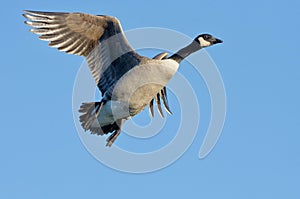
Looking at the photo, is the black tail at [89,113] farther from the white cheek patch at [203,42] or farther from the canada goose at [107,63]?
the white cheek patch at [203,42]

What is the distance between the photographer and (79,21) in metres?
33.5

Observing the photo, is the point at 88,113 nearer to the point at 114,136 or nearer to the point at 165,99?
the point at 114,136

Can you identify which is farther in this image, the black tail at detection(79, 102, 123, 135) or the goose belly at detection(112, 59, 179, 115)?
the black tail at detection(79, 102, 123, 135)

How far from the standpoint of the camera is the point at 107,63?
3400cm

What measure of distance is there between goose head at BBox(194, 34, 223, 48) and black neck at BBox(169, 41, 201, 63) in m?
0.15

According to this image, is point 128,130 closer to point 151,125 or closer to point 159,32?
point 151,125

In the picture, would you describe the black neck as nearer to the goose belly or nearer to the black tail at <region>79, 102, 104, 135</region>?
the goose belly

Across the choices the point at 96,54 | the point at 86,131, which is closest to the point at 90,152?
the point at 86,131

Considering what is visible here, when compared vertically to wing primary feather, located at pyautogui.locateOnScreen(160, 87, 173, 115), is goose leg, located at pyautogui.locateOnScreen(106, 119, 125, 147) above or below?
below

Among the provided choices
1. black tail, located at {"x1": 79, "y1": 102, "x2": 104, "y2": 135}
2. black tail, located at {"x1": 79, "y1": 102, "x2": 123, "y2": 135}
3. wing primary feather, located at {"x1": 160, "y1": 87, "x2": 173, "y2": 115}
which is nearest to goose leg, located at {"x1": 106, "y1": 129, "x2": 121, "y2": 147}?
black tail, located at {"x1": 79, "y1": 102, "x2": 123, "y2": 135}

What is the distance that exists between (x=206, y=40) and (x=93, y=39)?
3484 mm

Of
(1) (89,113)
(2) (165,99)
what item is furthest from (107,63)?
(2) (165,99)

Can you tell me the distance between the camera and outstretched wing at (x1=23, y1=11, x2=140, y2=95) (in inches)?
1316

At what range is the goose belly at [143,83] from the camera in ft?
110
